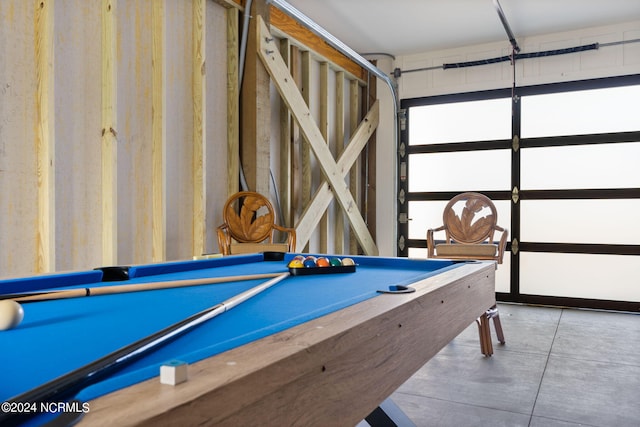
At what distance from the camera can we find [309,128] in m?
5.09

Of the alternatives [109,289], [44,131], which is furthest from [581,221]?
[109,289]

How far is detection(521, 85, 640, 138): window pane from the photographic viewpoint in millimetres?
5336

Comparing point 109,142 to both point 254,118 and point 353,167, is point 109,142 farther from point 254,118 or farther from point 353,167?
point 353,167

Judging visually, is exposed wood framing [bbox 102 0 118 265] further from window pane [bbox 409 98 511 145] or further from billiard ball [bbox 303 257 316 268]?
window pane [bbox 409 98 511 145]

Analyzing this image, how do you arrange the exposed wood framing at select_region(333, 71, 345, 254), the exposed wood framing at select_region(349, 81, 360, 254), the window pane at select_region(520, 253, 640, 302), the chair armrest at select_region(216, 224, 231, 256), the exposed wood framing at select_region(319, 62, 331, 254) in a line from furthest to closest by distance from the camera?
the exposed wood framing at select_region(349, 81, 360, 254) < the exposed wood framing at select_region(333, 71, 345, 254) < the exposed wood framing at select_region(319, 62, 331, 254) < the window pane at select_region(520, 253, 640, 302) < the chair armrest at select_region(216, 224, 231, 256)

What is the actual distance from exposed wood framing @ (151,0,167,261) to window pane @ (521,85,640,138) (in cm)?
398

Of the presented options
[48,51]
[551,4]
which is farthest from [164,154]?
[551,4]

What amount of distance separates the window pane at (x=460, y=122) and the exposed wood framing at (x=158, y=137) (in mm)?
3578

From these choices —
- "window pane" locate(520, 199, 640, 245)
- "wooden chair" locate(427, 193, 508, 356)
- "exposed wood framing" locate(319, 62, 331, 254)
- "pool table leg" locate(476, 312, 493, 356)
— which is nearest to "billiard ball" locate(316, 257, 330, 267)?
"pool table leg" locate(476, 312, 493, 356)

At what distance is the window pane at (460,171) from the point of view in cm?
586

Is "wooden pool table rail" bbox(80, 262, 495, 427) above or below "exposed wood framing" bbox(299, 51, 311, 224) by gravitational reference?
below

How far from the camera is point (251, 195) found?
4156mm

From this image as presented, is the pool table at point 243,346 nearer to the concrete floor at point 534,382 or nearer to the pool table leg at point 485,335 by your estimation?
the concrete floor at point 534,382

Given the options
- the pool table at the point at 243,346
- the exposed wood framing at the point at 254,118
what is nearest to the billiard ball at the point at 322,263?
the pool table at the point at 243,346
